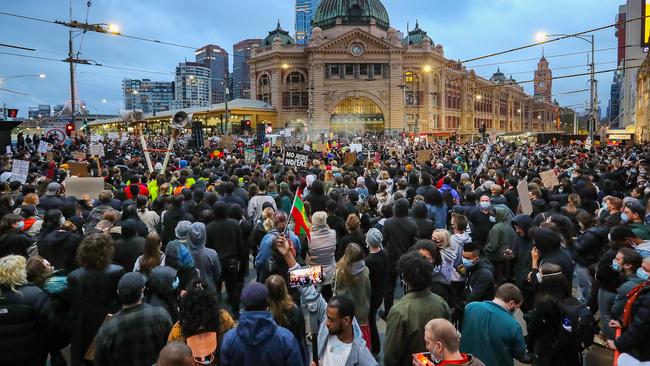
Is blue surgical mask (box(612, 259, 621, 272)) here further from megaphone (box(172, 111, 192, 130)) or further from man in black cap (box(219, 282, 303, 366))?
megaphone (box(172, 111, 192, 130))

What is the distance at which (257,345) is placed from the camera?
3.48m

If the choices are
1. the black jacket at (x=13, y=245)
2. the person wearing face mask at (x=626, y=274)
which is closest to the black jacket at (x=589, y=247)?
the person wearing face mask at (x=626, y=274)

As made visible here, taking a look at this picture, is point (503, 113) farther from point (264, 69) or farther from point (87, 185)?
point (87, 185)

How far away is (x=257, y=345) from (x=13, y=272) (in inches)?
101

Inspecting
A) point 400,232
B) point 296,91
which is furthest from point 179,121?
point 296,91

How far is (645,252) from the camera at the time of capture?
533 centimetres

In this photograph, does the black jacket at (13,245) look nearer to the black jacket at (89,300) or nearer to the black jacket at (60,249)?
the black jacket at (60,249)

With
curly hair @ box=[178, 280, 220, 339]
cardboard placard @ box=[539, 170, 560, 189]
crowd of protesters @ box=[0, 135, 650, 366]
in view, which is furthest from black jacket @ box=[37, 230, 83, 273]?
cardboard placard @ box=[539, 170, 560, 189]

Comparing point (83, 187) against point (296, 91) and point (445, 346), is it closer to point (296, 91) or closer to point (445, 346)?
point (445, 346)

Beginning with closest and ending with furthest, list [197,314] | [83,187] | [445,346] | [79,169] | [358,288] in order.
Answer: [445,346] < [197,314] < [358,288] < [83,187] < [79,169]

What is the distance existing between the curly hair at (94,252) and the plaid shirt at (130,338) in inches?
40.0

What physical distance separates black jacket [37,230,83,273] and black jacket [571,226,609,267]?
7190 mm

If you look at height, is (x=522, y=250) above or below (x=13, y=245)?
below

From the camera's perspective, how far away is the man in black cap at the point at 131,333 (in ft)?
12.8
